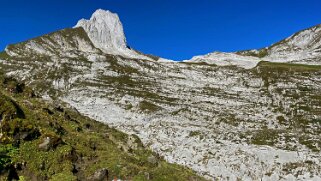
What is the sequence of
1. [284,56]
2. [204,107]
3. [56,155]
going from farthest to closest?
[284,56] → [204,107] → [56,155]

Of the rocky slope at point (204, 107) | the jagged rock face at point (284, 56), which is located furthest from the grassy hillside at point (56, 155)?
the jagged rock face at point (284, 56)

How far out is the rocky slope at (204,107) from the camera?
2104 inches

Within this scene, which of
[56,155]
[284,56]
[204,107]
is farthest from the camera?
[284,56]

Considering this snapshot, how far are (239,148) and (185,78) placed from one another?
4343cm

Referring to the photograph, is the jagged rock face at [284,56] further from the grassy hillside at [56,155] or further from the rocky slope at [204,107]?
the grassy hillside at [56,155]

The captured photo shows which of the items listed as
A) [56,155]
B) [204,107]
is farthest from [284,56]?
[56,155]

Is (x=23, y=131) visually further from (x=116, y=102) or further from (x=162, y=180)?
(x=116, y=102)

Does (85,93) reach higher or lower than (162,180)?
higher

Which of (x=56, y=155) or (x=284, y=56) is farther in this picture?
(x=284, y=56)

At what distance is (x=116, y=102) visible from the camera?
252ft

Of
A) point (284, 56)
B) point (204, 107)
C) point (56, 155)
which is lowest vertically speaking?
point (56, 155)

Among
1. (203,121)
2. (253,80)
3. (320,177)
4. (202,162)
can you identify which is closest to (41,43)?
(253,80)

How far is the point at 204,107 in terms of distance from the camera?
75.7 m

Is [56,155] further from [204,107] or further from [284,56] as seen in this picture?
[284,56]
